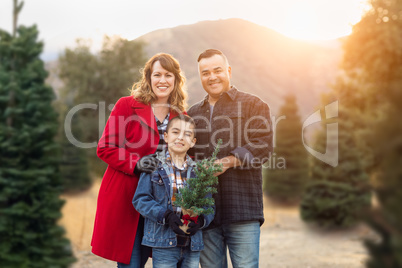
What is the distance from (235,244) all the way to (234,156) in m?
0.73

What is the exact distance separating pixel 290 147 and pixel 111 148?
14.4 meters

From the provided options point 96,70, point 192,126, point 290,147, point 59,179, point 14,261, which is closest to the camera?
point 192,126

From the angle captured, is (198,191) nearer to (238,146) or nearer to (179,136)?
(179,136)

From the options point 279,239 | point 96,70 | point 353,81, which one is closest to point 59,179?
point 279,239

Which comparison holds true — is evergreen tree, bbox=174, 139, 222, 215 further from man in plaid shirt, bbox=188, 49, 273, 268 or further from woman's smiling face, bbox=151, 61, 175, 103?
woman's smiling face, bbox=151, 61, 175, 103

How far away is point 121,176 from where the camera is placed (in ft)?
10.1

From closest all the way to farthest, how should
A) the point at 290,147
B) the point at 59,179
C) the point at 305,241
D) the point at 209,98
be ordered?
the point at 209,98, the point at 59,179, the point at 305,241, the point at 290,147

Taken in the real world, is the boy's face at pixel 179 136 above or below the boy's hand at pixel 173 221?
above

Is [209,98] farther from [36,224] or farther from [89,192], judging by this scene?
[89,192]

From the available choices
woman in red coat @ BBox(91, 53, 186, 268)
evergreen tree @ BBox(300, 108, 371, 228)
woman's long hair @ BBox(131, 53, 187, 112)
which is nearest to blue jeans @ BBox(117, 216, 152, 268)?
woman in red coat @ BBox(91, 53, 186, 268)

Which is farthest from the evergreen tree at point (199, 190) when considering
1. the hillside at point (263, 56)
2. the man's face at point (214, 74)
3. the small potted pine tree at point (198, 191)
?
the hillside at point (263, 56)

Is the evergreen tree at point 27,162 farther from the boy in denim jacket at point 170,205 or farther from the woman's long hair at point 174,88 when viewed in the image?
the boy in denim jacket at point 170,205

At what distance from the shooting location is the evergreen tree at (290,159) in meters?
16.5

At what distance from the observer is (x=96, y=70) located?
90.5ft
